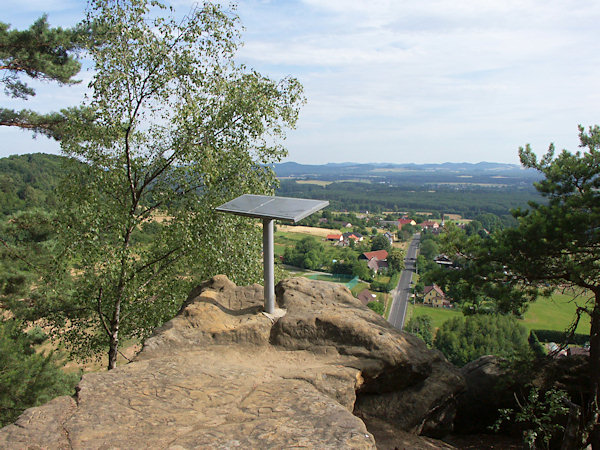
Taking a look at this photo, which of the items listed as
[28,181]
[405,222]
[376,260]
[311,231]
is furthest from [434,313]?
[405,222]

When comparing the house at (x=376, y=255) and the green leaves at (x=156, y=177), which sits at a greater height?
the green leaves at (x=156, y=177)

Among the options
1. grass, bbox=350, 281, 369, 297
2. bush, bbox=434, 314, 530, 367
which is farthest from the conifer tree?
grass, bbox=350, 281, 369, 297

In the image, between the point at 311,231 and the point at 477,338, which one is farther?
the point at 311,231

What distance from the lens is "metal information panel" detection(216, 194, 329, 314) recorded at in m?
6.14

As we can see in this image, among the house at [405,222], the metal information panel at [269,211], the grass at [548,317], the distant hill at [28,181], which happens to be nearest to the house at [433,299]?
the grass at [548,317]

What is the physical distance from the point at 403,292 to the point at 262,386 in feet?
178

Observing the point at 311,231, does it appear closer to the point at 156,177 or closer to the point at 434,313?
the point at 434,313

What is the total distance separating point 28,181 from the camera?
2388 cm

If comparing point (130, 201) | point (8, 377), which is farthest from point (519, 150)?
point (8, 377)

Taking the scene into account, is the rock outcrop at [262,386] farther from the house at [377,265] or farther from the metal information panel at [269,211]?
the house at [377,265]

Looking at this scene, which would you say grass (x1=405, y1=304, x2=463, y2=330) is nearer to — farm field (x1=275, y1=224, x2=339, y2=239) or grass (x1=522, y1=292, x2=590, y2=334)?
grass (x1=522, y1=292, x2=590, y2=334)

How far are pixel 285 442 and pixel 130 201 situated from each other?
685 cm

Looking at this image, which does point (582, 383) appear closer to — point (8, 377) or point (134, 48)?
point (134, 48)

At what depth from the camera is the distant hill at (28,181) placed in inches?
468
